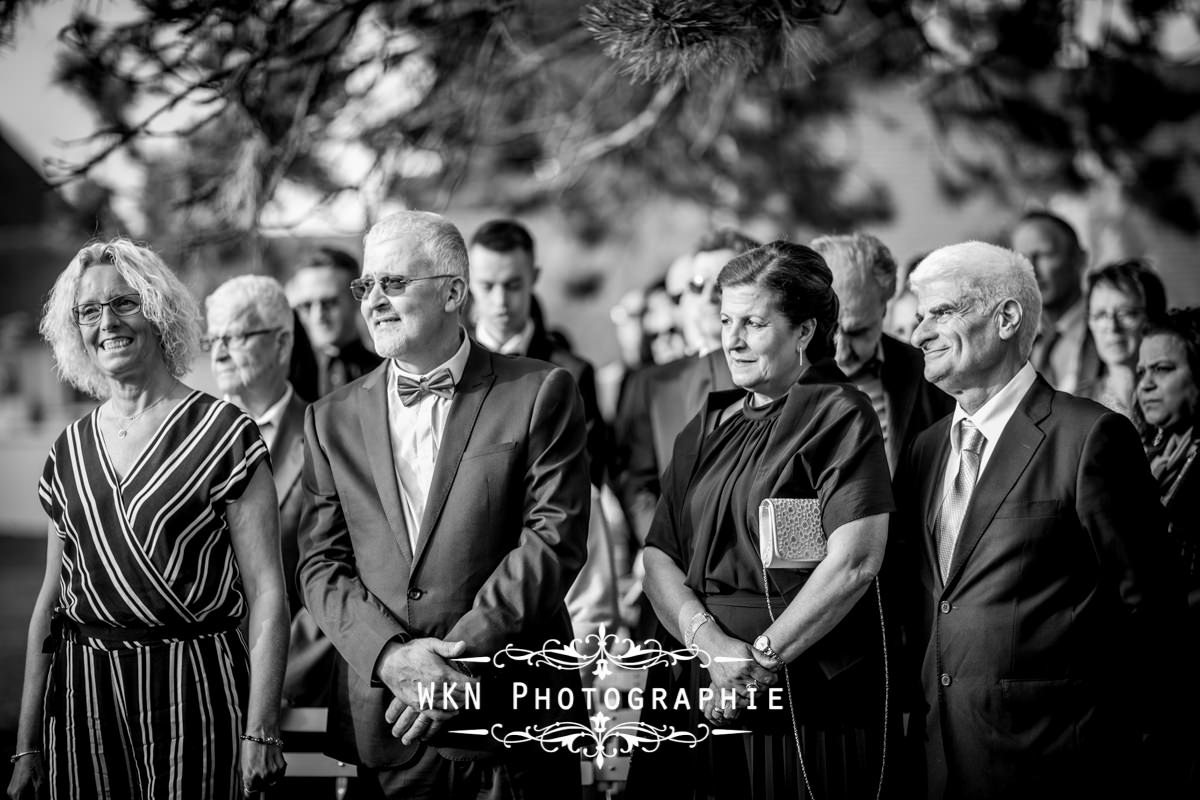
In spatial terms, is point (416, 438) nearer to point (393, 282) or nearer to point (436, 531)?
point (436, 531)

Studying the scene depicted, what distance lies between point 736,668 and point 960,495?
772 mm

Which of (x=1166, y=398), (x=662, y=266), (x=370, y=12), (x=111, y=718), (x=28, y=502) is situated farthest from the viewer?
(x=28, y=502)

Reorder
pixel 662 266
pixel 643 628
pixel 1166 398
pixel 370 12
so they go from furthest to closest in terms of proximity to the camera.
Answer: pixel 662 266, pixel 370 12, pixel 1166 398, pixel 643 628

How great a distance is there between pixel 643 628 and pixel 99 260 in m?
1.88

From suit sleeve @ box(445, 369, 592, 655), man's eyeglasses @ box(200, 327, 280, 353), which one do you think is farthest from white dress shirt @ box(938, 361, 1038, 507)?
man's eyeglasses @ box(200, 327, 280, 353)

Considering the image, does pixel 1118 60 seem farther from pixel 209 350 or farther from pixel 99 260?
pixel 99 260

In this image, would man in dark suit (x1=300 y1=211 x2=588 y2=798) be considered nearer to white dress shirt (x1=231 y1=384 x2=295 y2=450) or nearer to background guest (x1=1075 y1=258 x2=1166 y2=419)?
white dress shirt (x1=231 y1=384 x2=295 y2=450)

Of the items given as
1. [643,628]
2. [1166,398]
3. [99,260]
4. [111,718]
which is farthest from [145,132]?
[1166,398]

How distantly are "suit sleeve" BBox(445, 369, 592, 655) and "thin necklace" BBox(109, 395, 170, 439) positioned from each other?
1.04 metres

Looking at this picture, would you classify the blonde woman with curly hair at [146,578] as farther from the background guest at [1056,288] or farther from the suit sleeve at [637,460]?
the background guest at [1056,288]

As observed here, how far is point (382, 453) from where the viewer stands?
315 cm

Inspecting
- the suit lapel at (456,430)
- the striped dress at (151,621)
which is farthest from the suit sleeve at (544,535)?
the striped dress at (151,621)

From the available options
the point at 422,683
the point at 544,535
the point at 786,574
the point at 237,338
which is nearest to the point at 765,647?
the point at 786,574

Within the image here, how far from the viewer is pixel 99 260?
125 inches
